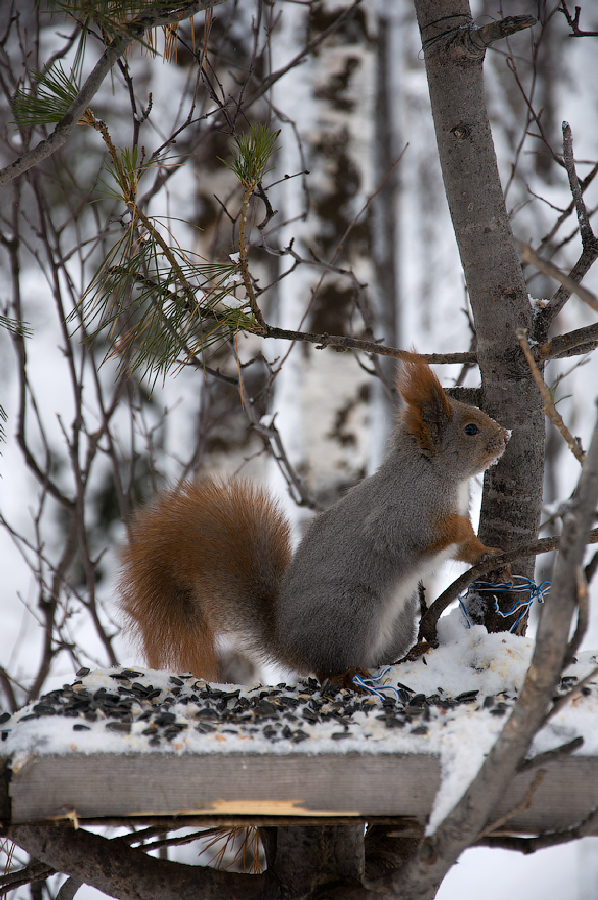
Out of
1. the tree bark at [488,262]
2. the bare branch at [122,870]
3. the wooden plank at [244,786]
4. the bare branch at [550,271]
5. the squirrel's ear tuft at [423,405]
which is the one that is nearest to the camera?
the bare branch at [550,271]

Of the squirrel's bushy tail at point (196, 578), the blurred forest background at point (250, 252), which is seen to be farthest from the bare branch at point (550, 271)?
the squirrel's bushy tail at point (196, 578)

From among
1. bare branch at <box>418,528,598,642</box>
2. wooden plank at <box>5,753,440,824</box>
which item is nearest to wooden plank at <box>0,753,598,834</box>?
wooden plank at <box>5,753,440,824</box>

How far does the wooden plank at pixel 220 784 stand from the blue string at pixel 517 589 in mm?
365

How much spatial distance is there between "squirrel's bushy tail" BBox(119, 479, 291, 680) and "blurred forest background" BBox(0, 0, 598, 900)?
107mm

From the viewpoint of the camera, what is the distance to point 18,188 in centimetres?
134

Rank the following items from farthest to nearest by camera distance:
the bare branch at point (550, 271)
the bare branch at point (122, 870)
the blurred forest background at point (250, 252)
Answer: the blurred forest background at point (250, 252) < the bare branch at point (122, 870) < the bare branch at point (550, 271)

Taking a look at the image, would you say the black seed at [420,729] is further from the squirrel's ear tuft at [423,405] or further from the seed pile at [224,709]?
the squirrel's ear tuft at [423,405]

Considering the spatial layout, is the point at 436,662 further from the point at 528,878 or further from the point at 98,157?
the point at 98,157

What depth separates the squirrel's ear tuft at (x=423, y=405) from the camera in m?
1.11

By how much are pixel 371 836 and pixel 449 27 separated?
1.11m

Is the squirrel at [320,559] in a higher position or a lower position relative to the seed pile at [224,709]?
higher

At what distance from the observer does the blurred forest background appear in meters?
1.34

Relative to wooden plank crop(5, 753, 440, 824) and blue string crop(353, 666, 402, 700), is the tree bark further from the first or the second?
wooden plank crop(5, 753, 440, 824)

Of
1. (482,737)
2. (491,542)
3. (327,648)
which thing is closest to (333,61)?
→ (491,542)
